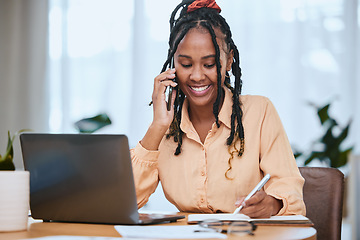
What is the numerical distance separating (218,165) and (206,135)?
14 centimetres

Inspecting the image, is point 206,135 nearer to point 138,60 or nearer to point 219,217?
point 219,217

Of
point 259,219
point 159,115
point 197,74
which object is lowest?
point 259,219

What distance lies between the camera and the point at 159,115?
A: 1590 mm

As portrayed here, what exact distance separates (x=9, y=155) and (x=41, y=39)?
107 inches

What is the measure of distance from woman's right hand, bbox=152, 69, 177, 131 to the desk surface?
0.41 m

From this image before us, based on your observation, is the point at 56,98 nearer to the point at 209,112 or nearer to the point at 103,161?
the point at 209,112

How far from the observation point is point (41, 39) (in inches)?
147

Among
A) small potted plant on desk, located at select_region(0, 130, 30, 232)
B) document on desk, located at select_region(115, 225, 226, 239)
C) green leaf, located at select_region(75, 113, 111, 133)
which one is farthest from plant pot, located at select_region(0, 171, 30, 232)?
green leaf, located at select_region(75, 113, 111, 133)

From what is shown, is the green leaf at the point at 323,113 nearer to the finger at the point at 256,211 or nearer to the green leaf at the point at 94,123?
the green leaf at the point at 94,123

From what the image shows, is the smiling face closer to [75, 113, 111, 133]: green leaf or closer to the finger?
the finger

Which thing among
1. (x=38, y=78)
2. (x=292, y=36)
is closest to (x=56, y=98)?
(x=38, y=78)

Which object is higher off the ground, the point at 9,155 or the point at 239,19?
the point at 239,19

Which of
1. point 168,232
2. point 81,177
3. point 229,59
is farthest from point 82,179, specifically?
point 229,59

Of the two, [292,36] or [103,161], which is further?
[292,36]
